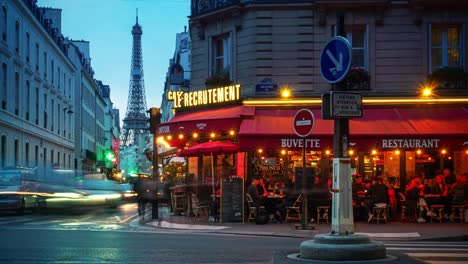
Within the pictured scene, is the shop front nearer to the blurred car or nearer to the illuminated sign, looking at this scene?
the illuminated sign

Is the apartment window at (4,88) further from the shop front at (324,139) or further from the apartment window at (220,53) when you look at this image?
the apartment window at (220,53)

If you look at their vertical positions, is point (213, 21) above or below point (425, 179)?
above

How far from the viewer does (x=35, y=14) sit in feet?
148

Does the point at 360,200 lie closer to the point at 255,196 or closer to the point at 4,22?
the point at 255,196

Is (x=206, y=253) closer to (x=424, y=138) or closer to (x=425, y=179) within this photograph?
(x=424, y=138)

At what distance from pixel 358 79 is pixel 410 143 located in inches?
130

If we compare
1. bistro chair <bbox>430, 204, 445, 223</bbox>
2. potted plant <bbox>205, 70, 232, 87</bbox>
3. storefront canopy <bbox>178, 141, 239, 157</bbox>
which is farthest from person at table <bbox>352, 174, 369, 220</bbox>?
potted plant <bbox>205, 70, 232, 87</bbox>

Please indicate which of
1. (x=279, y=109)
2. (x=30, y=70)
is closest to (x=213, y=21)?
(x=279, y=109)

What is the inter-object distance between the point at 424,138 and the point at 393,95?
268cm

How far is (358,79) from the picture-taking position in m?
22.5

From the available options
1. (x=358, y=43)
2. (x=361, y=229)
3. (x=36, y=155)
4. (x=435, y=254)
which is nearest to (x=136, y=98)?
(x=36, y=155)

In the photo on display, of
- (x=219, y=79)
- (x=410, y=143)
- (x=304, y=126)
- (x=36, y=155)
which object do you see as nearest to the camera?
(x=304, y=126)

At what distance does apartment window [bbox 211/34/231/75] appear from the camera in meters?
24.5

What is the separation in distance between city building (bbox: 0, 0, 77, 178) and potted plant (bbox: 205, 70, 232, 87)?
33.9 feet
